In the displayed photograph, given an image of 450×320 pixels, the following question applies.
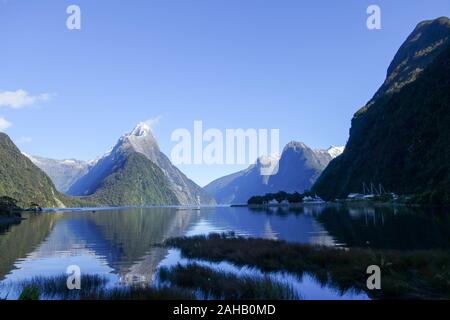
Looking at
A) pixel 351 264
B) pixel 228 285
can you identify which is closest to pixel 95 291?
pixel 228 285

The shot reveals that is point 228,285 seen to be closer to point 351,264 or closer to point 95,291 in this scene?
point 95,291

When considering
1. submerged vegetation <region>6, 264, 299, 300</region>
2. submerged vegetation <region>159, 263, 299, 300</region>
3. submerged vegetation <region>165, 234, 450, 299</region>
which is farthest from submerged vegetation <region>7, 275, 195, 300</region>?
submerged vegetation <region>165, 234, 450, 299</region>

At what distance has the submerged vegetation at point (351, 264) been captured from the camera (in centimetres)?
2748

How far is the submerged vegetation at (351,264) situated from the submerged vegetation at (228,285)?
17.9 ft

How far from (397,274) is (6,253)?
4659 centimetres

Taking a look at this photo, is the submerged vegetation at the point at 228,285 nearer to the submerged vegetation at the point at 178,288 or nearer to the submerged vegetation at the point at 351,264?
the submerged vegetation at the point at 178,288

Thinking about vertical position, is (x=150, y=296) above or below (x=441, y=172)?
below

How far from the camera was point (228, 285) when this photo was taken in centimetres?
2844

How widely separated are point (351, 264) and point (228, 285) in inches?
496

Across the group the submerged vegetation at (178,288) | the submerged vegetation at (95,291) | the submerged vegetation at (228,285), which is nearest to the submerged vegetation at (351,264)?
the submerged vegetation at (228,285)
